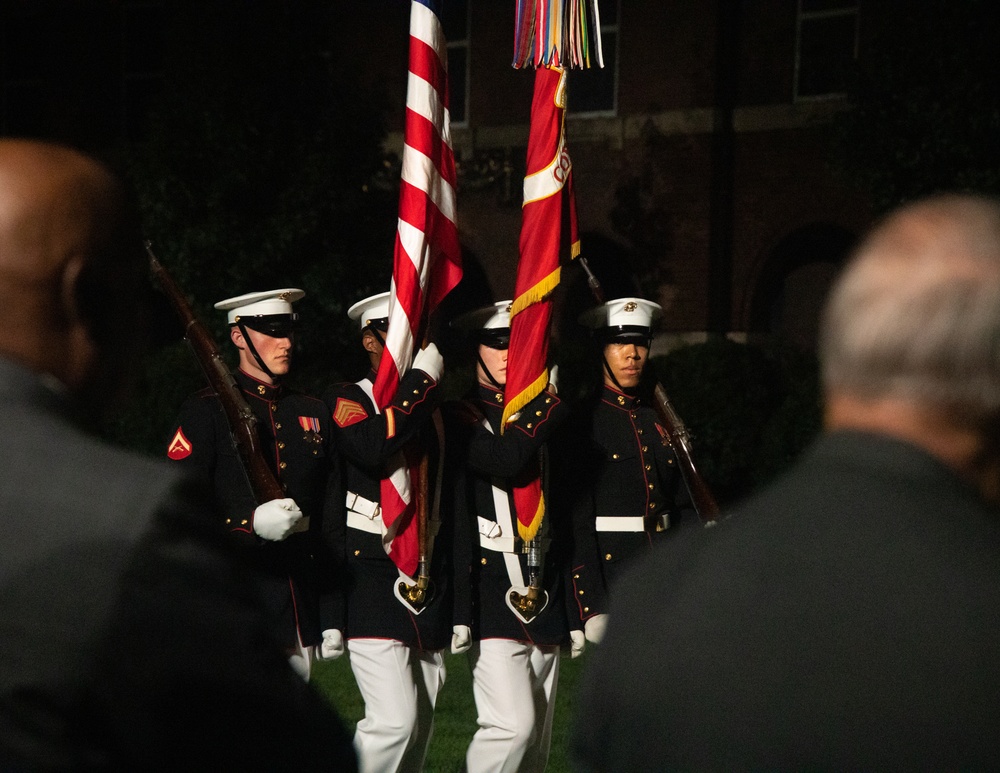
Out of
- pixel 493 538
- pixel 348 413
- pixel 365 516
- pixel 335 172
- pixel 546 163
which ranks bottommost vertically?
pixel 493 538

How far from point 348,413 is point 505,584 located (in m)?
0.95

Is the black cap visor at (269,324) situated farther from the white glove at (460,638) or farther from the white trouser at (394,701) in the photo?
the white glove at (460,638)

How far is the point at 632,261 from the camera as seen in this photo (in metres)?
15.6

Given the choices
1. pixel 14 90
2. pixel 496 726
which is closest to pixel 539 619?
pixel 496 726

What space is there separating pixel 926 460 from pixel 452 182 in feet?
14.0

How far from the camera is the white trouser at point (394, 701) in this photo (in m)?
4.85

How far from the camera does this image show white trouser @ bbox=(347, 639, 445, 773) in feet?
15.9

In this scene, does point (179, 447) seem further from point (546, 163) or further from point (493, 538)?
point (546, 163)

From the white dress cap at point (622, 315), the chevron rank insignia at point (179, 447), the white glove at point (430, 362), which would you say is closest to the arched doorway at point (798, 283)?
the white dress cap at point (622, 315)

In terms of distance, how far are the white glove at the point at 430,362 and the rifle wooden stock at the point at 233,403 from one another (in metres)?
0.69

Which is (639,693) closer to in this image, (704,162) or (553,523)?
(553,523)

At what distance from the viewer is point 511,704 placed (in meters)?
4.98

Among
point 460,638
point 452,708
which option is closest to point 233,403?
point 460,638

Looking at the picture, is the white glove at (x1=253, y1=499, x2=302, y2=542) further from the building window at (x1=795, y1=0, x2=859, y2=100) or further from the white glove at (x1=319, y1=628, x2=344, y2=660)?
the building window at (x1=795, y1=0, x2=859, y2=100)
